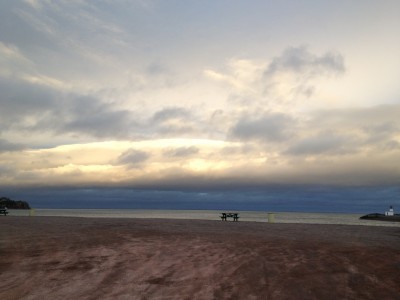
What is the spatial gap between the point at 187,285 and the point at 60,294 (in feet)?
10.5

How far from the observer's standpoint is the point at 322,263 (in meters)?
12.5

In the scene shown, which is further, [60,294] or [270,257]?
[270,257]

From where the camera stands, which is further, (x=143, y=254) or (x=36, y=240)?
(x=36, y=240)

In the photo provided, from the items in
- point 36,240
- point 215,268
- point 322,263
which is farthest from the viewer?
point 36,240

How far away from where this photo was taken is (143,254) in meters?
13.5

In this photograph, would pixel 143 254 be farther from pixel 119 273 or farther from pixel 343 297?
pixel 343 297

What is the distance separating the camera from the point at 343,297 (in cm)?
953

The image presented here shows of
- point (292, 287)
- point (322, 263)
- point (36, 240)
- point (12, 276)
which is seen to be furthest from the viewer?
point (36, 240)

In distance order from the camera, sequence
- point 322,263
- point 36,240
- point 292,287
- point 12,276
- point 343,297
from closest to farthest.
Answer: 1. point 343,297
2. point 292,287
3. point 12,276
4. point 322,263
5. point 36,240

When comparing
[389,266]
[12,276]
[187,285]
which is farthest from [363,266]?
[12,276]

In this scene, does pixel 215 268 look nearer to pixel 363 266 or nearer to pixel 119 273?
pixel 119 273

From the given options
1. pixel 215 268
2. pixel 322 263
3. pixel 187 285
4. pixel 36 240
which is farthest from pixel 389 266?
pixel 36 240

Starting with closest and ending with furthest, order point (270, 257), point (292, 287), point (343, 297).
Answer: point (343, 297) < point (292, 287) < point (270, 257)

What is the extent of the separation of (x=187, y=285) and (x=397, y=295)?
5.30 m
